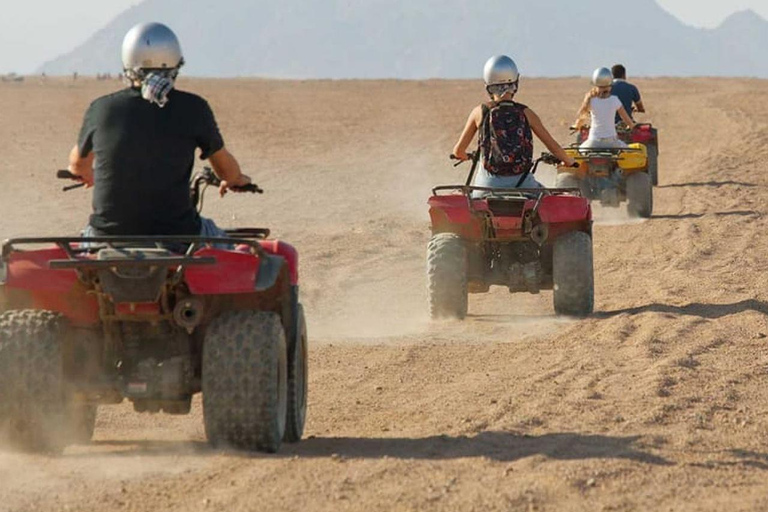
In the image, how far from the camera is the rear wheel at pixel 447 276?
40.9 feet

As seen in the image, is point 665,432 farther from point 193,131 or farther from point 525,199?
point 525,199

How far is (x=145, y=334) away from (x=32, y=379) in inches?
23.5

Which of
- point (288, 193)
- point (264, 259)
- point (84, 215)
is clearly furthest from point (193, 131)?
point (288, 193)

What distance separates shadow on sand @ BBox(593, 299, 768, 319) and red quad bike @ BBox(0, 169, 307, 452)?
4.92 m

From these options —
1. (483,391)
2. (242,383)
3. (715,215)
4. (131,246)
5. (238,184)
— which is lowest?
(483,391)

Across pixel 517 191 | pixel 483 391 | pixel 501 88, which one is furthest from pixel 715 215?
pixel 483 391

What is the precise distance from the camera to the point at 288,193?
24062 mm

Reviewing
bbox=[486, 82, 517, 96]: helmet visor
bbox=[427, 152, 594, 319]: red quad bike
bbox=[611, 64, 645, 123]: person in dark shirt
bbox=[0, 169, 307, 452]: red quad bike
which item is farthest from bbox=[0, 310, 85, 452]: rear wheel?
bbox=[611, 64, 645, 123]: person in dark shirt

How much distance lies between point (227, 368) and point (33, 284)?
890 mm

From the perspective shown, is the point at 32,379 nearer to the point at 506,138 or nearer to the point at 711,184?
the point at 506,138

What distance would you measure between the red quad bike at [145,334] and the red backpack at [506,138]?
5.15 meters

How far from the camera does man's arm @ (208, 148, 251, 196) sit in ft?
26.1

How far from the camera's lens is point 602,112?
19562 mm

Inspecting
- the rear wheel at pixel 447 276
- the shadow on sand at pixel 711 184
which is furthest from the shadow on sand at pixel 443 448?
the shadow on sand at pixel 711 184
